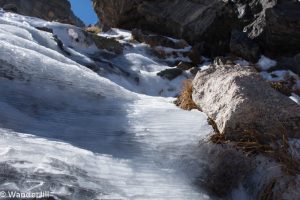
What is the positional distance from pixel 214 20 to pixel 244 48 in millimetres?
2049

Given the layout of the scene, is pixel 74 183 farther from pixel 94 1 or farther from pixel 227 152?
pixel 94 1

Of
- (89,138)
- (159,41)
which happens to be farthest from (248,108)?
(159,41)

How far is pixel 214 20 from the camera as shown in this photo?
55.2 feet

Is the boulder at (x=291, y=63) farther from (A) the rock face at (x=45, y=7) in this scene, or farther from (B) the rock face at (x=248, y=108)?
(A) the rock face at (x=45, y=7)

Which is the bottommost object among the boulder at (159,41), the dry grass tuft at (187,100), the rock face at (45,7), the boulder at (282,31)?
the rock face at (45,7)

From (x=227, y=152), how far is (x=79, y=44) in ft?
32.8

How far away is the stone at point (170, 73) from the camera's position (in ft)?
41.0

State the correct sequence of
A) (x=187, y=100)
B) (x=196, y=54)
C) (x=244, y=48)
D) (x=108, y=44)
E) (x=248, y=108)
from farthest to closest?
(x=196, y=54), (x=244, y=48), (x=108, y=44), (x=187, y=100), (x=248, y=108)

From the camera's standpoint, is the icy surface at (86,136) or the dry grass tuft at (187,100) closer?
the icy surface at (86,136)

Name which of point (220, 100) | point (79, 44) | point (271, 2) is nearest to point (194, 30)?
point (271, 2)

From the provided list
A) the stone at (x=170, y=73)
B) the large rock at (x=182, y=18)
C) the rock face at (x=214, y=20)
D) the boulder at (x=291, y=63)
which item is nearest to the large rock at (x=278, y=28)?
the rock face at (x=214, y=20)

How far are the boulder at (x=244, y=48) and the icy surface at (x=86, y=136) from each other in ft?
34.1

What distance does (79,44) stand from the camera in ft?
44.3

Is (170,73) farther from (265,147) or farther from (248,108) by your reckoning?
(265,147)
